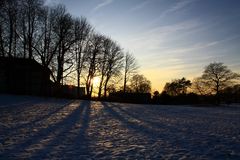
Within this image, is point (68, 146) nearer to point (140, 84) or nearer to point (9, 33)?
point (9, 33)

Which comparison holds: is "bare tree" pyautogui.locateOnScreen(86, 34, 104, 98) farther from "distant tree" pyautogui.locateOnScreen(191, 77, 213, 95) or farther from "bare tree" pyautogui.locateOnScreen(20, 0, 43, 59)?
"distant tree" pyautogui.locateOnScreen(191, 77, 213, 95)

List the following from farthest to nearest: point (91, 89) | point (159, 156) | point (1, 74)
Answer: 1. point (91, 89)
2. point (1, 74)
3. point (159, 156)

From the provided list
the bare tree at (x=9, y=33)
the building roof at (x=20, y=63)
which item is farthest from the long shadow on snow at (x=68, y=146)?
the building roof at (x=20, y=63)

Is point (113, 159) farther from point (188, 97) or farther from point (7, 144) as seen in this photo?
point (188, 97)

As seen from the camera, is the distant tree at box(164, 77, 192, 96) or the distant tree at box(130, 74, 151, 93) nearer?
the distant tree at box(130, 74, 151, 93)

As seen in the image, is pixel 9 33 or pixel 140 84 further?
pixel 140 84

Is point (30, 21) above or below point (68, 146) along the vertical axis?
above

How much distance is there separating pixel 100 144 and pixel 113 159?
215 centimetres

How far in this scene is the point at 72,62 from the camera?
146ft

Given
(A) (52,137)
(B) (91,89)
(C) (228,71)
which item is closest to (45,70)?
(B) (91,89)

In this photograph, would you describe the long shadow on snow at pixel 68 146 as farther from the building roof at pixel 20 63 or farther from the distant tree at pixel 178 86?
the distant tree at pixel 178 86

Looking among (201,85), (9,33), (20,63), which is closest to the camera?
(9,33)

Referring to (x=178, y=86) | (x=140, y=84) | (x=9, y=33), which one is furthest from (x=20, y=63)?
(x=178, y=86)

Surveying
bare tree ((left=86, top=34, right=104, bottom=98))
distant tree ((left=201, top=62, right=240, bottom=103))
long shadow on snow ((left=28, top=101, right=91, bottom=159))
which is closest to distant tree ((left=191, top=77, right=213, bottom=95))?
distant tree ((left=201, top=62, right=240, bottom=103))
